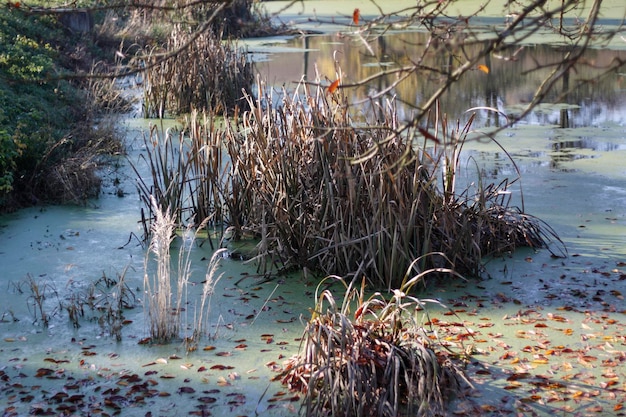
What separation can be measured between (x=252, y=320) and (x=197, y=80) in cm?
571

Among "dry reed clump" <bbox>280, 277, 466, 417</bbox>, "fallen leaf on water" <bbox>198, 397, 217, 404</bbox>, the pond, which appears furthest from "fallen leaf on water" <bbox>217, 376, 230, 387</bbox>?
"dry reed clump" <bbox>280, 277, 466, 417</bbox>

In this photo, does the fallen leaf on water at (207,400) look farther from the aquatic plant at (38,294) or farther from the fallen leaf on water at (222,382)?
the aquatic plant at (38,294)

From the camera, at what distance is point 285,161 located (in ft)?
16.6

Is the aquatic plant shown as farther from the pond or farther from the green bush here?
the green bush

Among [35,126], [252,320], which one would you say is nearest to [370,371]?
[252,320]

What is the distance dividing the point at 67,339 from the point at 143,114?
244 inches

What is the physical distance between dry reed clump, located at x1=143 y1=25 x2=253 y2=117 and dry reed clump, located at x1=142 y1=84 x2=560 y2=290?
4.12m

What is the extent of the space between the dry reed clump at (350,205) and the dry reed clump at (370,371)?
111 cm

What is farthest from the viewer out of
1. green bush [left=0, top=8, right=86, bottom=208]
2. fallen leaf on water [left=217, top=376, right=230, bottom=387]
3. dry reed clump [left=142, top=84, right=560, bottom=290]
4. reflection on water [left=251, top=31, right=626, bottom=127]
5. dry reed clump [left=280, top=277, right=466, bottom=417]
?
reflection on water [left=251, top=31, right=626, bottom=127]

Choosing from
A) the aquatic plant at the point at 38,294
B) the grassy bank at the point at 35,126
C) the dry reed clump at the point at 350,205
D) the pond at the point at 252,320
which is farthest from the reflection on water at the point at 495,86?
the aquatic plant at the point at 38,294

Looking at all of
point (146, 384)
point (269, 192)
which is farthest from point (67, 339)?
point (269, 192)

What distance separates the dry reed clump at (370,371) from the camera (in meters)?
3.20

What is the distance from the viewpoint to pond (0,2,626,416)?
3.52 m

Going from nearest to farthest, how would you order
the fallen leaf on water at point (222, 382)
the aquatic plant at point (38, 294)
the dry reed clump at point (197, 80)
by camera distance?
the fallen leaf on water at point (222, 382)
the aquatic plant at point (38, 294)
the dry reed clump at point (197, 80)
